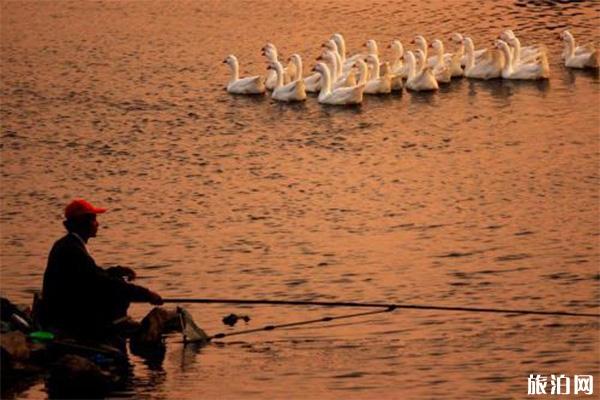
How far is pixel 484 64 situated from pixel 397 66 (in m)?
1.64

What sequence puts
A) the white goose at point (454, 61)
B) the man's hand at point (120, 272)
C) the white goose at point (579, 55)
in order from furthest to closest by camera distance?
the white goose at point (579, 55) → the white goose at point (454, 61) → the man's hand at point (120, 272)

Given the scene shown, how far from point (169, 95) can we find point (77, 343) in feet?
57.3

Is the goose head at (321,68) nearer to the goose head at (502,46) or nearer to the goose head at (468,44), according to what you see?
the goose head at (468,44)

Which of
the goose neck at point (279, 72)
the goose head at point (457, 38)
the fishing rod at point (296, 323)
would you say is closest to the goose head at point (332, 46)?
the goose neck at point (279, 72)

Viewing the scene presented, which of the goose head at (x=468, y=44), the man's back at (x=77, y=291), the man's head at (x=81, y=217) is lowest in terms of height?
the man's back at (x=77, y=291)

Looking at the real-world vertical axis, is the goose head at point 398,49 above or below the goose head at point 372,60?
above

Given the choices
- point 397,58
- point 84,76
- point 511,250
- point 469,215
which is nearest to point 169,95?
point 84,76

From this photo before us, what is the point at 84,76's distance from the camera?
123 feet

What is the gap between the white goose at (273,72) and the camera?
121ft

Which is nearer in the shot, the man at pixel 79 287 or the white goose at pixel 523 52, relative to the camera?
the man at pixel 79 287

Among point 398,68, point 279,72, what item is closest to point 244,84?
point 279,72

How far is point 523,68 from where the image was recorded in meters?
36.9

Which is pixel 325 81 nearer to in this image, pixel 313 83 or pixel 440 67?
pixel 313 83

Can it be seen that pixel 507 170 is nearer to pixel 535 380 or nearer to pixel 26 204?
pixel 26 204
